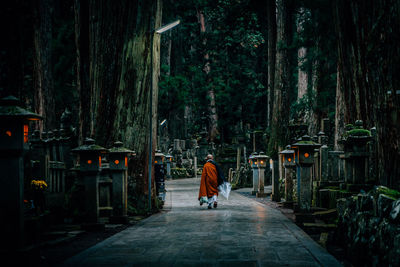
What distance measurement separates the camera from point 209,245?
711 centimetres

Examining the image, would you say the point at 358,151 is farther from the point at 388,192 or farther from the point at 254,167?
the point at 254,167

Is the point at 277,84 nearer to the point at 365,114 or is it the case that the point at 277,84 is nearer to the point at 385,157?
the point at 365,114

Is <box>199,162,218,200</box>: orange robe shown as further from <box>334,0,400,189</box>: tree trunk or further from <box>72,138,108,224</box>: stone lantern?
<box>334,0,400,189</box>: tree trunk

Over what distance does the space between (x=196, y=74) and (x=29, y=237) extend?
32.6 m

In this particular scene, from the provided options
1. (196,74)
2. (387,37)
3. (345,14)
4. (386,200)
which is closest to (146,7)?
(345,14)

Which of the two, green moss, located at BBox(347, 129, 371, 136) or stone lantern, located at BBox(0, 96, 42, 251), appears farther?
green moss, located at BBox(347, 129, 371, 136)

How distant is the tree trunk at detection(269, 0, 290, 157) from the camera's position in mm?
20734

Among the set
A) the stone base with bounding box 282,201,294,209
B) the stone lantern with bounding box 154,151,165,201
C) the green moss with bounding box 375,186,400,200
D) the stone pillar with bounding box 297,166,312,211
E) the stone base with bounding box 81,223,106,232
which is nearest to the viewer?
the green moss with bounding box 375,186,400,200

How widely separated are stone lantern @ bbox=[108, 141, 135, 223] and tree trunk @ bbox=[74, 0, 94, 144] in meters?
2.97

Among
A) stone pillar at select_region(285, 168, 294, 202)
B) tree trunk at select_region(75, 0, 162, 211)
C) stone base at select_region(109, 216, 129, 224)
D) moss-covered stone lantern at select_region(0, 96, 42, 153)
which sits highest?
tree trunk at select_region(75, 0, 162, 211)

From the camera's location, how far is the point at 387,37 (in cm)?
558

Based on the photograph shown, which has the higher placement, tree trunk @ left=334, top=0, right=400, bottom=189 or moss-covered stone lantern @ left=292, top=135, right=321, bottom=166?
tree trunk @ left=334, top=0, right=400, bottom=189

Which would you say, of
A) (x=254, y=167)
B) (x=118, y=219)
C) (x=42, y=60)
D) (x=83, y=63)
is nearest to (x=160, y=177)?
(x=254, y=167)

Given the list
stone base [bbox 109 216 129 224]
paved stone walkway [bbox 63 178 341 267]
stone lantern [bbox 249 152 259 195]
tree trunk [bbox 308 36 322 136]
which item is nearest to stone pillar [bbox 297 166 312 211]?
paved stone walkway [bbox 63 178 341 267]
